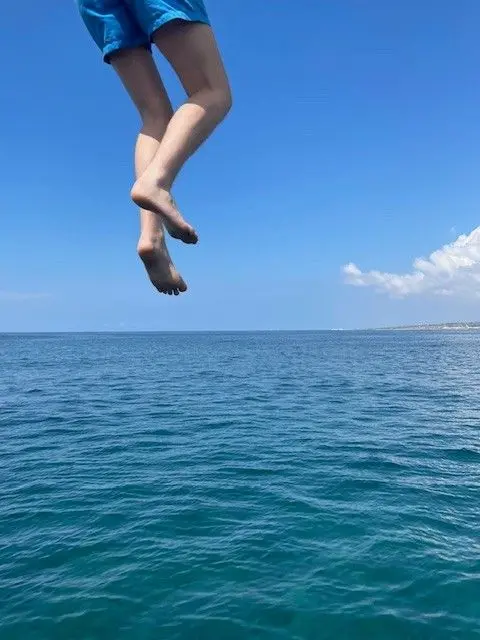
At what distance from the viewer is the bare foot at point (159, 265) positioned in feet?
9.14

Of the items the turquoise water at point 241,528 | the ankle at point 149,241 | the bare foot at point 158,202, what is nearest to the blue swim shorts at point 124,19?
the bare foot at point 158,202

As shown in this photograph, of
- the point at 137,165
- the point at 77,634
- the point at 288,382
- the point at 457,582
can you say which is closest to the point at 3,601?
the point at 77,634

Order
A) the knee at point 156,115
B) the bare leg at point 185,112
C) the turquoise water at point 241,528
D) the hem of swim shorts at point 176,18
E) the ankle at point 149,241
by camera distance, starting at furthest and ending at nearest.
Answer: the turquoise water at point 241,528 < the knee at point 156,115 < the ankle at point 149,241 < the bare leg at point 185,112 < the hem of swim shorts at point 176,18

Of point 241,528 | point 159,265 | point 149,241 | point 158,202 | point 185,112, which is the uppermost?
→ point 185,112

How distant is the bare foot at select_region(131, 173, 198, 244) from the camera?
2588 millimetres

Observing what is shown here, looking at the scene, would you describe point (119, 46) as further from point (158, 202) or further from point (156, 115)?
point (158, 202)

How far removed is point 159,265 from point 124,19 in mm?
1305

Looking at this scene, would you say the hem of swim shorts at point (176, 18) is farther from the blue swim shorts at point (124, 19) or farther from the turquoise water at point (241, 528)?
the turquoise water at point (241, 528)

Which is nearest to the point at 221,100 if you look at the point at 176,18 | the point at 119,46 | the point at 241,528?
the point at 176,18

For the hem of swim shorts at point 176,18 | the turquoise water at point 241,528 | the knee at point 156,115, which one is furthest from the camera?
the turquoise water at point 241,528

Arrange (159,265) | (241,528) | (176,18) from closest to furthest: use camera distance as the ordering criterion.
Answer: (176,18), (159,265), (241,528)

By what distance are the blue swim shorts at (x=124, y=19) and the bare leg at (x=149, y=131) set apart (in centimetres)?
7

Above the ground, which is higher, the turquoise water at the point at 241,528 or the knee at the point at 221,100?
the knee at the point at 221,100

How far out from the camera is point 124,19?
2732 millimetres
